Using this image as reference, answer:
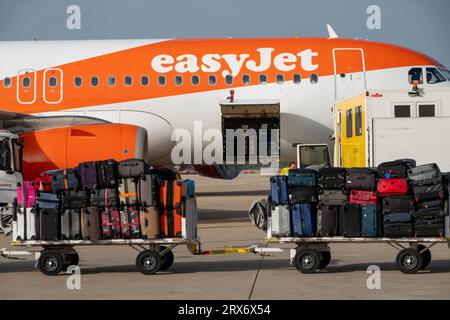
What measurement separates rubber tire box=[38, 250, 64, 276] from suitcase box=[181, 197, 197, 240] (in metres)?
2.08

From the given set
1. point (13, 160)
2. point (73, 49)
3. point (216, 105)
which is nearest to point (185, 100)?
point (216, 105)

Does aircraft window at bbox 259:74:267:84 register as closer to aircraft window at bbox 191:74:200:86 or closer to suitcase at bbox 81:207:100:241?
aircraft window at bbox 191:74:200:86

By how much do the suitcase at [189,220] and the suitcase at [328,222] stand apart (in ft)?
6.91

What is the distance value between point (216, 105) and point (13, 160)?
348 inches

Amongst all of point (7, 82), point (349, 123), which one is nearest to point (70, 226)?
point (349, 123)

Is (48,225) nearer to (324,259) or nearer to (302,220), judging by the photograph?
(302,220)

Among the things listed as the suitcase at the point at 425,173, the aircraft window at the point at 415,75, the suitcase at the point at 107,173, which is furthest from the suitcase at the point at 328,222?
the aircraft window at the point at 415,75

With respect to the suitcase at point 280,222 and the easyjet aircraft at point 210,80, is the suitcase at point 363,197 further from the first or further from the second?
the easyjet aircraft at point 210,80

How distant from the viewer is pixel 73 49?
28.9 meters

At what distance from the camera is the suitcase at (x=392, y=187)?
1488cm
